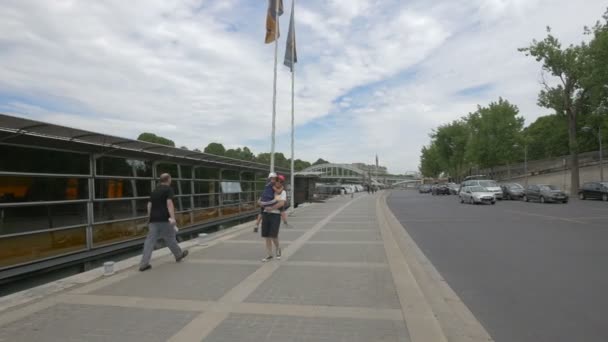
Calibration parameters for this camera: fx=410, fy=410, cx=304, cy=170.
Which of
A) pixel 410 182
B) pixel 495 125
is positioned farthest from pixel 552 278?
pixel 410 182

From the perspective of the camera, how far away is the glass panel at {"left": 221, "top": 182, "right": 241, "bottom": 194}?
667 inches

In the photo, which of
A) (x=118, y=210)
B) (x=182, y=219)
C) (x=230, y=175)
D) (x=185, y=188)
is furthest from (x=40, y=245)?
(x=230, y=175)

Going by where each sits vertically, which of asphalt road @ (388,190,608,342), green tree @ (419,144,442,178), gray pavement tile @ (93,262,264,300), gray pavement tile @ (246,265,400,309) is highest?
green tree @ (419,144,442,178)

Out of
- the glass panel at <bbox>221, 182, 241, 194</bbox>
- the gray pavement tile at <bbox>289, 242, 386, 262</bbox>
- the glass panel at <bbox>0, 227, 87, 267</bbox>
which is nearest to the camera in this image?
the glass panel at <bbox>0, 227, 87, 267</bbox>

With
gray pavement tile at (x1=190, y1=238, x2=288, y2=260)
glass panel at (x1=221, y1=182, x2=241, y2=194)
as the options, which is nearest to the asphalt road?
gray pavement tile at (x1=190, y1=238, x2=288, y2=260)

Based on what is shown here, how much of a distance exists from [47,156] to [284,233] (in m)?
Answer: 8.41

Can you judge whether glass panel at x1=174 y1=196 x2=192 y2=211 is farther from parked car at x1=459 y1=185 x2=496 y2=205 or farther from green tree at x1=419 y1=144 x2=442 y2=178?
green tree at x1=419 y1=144 x2=442 y2=178

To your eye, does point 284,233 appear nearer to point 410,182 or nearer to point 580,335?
point 580,335

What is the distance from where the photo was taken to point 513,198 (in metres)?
33.7

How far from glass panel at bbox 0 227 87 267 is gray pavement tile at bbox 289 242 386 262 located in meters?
4.44

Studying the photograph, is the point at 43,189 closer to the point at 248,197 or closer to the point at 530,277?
the point at 530,277

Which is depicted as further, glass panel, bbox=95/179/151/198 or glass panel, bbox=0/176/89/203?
glass panel, bbox=95/179/151/198

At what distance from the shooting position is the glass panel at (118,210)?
940cm

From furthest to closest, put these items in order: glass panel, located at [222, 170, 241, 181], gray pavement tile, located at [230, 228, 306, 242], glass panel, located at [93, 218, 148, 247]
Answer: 1. glass panel, located at [222, 170, 241, 181]
2. gray pavement tile, located at [230, 228, 306, 242]
3. glass panel, located at [93, 218, 148, 247]
